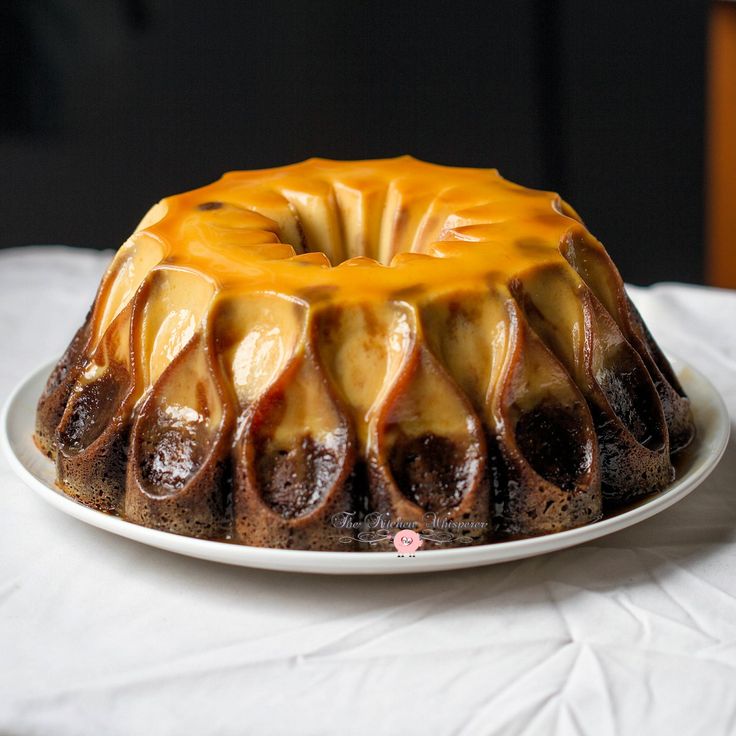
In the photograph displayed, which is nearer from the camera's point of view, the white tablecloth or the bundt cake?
the white tablecloth

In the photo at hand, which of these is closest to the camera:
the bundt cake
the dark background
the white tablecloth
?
the white tablecloth

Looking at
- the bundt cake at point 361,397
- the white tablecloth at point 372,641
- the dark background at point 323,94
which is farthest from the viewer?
the dark background at point 323,94

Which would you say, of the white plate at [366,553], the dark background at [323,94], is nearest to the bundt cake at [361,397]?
the white plate at [366,553]

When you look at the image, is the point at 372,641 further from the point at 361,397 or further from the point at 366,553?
the point at 361,397

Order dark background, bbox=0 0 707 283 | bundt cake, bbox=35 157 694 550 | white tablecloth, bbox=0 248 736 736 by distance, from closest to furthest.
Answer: white tablecloth, bbox=0 248 736 736 < bundt cake, bbox=35 157 694 550 < dark background, bbox=0 0 707 283

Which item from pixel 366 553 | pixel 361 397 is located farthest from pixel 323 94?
pixel 366 553

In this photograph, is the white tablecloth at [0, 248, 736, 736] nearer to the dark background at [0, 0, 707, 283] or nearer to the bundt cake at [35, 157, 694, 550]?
the bundt cake at [35, 157, 694, 550]

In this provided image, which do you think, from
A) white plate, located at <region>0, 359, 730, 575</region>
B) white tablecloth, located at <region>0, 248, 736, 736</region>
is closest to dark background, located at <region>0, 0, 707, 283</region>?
white plate, located at <region>0, 359, 730, 575</region>

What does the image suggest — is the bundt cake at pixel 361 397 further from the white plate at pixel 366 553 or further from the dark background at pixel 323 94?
the dark background at pixel 323 94
